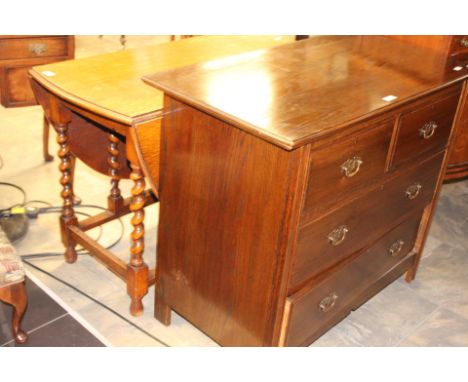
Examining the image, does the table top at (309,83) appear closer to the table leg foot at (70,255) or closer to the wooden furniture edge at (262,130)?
the wooden furniture edge at (262,130)

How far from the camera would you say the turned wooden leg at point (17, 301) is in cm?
206

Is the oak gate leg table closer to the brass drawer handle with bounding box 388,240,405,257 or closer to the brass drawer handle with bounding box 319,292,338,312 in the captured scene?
the brass drawer handle with bounding box 319,292,338,312

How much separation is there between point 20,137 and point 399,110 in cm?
265

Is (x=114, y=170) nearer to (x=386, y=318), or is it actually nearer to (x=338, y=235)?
(x=338, y=235)

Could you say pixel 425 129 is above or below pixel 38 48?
above

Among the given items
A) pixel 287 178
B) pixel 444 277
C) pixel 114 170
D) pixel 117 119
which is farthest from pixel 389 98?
pixel 114 170

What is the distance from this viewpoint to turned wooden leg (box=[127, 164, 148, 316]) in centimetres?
226

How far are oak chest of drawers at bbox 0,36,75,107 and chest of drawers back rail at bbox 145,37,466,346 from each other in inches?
64.0

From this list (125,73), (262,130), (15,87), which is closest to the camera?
(262,130)

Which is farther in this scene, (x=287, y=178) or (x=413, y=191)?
(x=413, y=191)

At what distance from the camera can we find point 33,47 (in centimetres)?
330

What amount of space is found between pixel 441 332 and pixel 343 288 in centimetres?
58

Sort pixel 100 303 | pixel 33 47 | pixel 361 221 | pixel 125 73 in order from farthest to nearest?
pixel 33 47
pixel 100 303
pixel 125 73
pixel 361 221

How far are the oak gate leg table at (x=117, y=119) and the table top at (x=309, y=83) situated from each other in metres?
0.24
